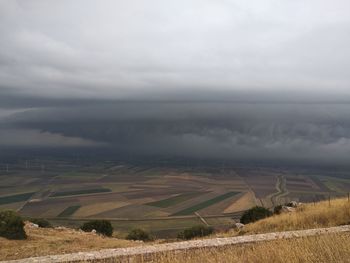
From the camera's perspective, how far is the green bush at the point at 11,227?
2280cm

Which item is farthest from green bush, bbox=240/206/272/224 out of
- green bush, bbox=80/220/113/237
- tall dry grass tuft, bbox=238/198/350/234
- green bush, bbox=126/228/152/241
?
green bush, bbox=80/220/113/237

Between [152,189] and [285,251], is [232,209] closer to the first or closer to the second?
[152,189]

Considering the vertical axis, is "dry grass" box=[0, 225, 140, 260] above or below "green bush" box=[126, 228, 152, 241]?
above

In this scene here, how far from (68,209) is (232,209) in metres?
50.3

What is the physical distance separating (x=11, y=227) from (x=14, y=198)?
13085cm

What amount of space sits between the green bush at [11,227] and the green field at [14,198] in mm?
117554

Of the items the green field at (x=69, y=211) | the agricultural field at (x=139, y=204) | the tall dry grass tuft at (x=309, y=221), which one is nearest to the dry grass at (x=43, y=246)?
the tall dry grass tuft at (x=309, y=221)

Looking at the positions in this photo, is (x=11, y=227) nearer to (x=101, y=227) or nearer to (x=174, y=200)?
(x=101, y=227)

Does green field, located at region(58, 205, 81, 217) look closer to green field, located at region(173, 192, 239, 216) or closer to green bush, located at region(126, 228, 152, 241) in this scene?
green field, located at region(173, 192, 239, 216)

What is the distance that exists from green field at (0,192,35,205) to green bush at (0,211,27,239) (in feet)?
386

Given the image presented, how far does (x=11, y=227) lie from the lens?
23.0m

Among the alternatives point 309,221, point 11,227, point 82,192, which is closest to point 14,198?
point 82,192

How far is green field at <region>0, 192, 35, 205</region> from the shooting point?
133 metres

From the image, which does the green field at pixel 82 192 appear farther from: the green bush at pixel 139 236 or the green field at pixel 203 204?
the green bush at pixel 139 236
